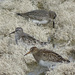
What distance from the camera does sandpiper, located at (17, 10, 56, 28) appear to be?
490 inches

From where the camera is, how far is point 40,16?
12773mm

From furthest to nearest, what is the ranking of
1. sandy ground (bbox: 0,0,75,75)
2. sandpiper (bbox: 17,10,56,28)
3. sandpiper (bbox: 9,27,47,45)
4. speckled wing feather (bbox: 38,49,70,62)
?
sandpiper (bbox: 17,10,56,28) → sandpiper (bbox: 9,27,47,45) → speckled wing feather (bbox: 38,49,70,62) → sandy ground (bbox: 0,0,75,75)

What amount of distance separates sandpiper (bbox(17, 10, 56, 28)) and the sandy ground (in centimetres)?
25

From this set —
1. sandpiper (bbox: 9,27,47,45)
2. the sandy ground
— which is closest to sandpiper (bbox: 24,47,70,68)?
the sandy ground

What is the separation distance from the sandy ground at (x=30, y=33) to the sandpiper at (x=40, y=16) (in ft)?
0.82

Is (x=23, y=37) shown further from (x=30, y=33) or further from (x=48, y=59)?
(x=48, y=59)

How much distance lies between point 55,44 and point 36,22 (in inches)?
81.0

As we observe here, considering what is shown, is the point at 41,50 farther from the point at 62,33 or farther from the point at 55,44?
the point at 62,33

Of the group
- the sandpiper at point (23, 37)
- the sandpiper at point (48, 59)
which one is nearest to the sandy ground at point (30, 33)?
the sandpiper at point (23, 37)

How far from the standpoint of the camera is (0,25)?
11.1 metres

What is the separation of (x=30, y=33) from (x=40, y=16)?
1.89 meters

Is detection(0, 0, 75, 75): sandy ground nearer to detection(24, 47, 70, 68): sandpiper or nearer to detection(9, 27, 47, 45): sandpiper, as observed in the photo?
detection(9, 27, 47, 45): sandpiper

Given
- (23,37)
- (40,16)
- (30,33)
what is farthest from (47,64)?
(40,16)

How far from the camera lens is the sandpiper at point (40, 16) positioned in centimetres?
1245
